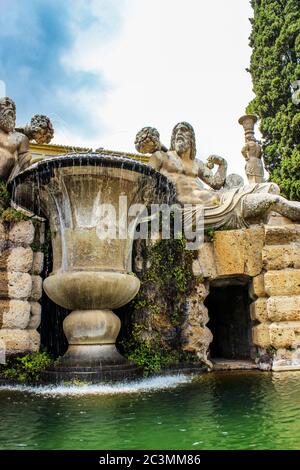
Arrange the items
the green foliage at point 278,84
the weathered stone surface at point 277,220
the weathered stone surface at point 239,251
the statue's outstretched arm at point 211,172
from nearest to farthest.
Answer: the weathered stone surface at point 239,251 < the weathered stone surface at point 277,220 < the statue's outstretched arm at point 211,172 < the green foliage at point 278,84

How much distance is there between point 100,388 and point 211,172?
14.7 feet

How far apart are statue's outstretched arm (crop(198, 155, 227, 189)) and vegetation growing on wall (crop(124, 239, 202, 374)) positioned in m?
1.90

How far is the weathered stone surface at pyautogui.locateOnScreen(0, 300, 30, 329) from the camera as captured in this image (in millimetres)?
5188

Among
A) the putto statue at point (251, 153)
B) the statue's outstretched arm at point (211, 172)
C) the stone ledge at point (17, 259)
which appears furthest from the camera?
the putto statue at point (251, 153)

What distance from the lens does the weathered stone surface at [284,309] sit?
18.4ft

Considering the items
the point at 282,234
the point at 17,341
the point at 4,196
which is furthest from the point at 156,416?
the point at 4,196

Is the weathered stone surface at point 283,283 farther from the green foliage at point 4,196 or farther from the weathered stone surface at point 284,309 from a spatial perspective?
the green foliage at point 4,196

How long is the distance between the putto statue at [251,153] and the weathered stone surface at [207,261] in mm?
4107

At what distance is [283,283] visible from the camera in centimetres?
572

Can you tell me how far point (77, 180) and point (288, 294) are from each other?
3035 mm

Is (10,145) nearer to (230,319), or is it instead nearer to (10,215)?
(10,215)

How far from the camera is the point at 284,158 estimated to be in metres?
15.2

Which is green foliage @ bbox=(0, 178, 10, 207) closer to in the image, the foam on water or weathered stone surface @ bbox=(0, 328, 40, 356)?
weathered stone surface @ bbox=(0, 328, 40, 356)

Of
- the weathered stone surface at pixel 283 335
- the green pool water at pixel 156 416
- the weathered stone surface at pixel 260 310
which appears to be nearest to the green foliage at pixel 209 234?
the weathered stone surface at pixel 260 310
